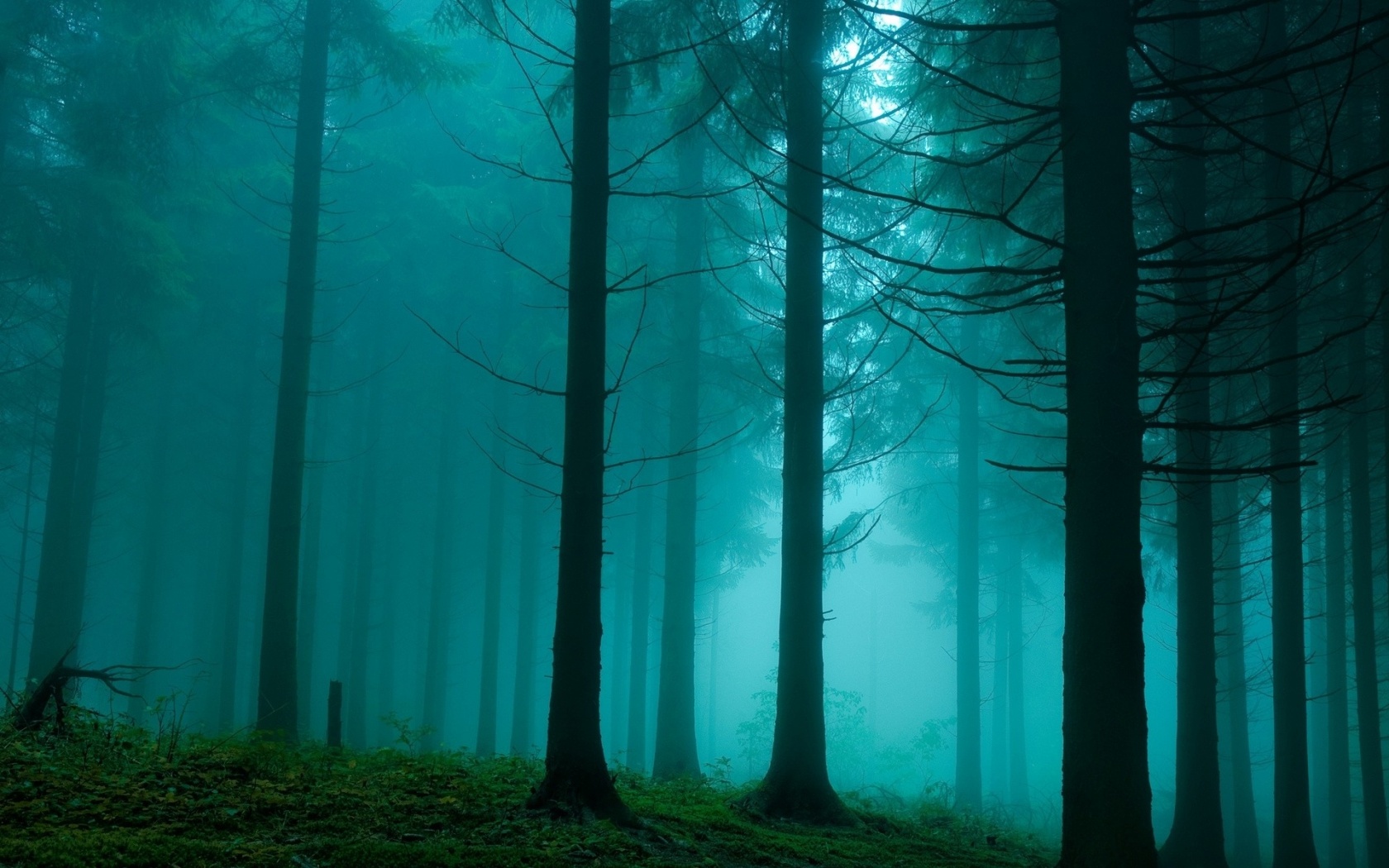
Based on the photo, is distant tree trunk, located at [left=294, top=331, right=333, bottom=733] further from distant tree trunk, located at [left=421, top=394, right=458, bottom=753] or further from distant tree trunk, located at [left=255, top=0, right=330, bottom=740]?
distant tree trunk, located at [left=255, top=0, right=330, bottom=740]

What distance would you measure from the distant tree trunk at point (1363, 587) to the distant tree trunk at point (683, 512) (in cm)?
879

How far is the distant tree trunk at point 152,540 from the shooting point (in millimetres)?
21266

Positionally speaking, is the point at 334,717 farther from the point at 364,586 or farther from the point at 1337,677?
the point at 1337,677

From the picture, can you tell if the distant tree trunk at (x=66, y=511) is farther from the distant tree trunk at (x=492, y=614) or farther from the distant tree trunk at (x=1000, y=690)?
the distant tree trunk at (x=1000, y=690)

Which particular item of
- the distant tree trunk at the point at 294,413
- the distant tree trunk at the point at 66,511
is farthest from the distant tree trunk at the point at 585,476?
the distant tree trunk at the point at 66,511

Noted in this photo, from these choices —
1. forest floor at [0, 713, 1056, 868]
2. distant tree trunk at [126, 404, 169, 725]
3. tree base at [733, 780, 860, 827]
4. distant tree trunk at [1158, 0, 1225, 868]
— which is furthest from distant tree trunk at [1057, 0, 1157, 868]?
distant tree trunk at [126, 404, 169, 725]

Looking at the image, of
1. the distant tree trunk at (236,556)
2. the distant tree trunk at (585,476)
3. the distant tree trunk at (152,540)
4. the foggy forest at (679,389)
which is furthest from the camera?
the distant tree trunk at (152,540)

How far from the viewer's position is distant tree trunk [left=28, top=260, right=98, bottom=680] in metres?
15.5

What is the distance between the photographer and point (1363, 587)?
1205cm

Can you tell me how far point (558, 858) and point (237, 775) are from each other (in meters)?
2.80

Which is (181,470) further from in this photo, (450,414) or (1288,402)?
(1288,402)

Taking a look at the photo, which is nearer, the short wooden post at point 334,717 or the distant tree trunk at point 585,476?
the distant tree trunk at point 585,476

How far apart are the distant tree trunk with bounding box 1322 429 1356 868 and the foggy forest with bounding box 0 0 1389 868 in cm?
15

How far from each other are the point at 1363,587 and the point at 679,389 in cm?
1065
